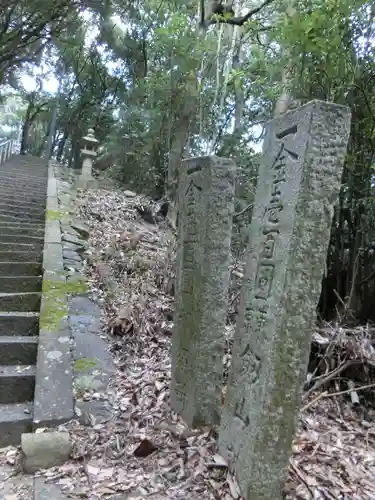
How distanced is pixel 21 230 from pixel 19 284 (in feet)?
5.94

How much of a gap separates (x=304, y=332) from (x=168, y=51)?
908cm

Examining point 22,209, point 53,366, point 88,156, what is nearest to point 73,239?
point 22,209

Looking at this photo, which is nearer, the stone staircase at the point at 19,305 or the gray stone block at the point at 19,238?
the stone staircase at the point at 19,305

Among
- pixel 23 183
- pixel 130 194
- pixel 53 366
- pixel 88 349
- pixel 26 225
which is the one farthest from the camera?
pixel 130 194

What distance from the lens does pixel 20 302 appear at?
450cm

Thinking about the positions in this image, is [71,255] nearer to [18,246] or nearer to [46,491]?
[18,246]

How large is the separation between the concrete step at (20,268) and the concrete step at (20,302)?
0.80 meters

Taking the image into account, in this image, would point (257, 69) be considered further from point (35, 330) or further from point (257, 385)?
point (257, 385)

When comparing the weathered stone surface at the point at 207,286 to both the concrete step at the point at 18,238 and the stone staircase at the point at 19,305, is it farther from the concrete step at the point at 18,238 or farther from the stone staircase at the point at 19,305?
the concrete step at the point at 18,238

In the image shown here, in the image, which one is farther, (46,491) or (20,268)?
(20,268)

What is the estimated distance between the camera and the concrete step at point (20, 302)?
14.6ft

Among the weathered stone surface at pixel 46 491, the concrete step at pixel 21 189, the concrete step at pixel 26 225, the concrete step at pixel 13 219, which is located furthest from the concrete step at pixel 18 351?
the concrete step at pixel 21 189

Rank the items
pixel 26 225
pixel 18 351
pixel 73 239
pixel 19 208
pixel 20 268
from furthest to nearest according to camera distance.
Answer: pixel 19 208, pixel 26 225, pixel 73 239, pixel 20 268, pixel 18 351

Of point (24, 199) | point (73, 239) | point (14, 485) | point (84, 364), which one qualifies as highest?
point (24, 199)
